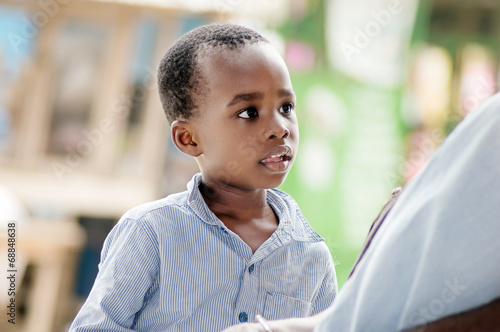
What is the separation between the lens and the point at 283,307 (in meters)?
0.97

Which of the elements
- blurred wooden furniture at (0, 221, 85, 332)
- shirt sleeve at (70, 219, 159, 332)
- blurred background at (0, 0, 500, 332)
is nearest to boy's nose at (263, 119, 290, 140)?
shirt sleeve at (70, 219, 159, 332)

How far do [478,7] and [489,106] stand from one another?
12.6ft

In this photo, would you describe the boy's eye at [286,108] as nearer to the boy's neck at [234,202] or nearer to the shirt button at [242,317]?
the boy's neck at [234,202]

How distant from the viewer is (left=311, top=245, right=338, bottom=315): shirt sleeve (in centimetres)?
103

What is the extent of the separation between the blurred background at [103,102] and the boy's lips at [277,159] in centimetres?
189

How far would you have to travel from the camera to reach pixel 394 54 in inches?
107

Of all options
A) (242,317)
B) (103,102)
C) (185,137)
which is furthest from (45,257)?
(242,317)

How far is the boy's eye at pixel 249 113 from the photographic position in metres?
0.96

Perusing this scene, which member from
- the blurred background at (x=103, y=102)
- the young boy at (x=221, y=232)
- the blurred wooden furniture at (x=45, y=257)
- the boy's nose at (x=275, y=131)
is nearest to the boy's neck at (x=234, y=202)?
the young boy at (x=221, y=232)

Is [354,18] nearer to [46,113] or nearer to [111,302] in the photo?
[46,113]

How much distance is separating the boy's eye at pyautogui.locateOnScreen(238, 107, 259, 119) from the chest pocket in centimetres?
30

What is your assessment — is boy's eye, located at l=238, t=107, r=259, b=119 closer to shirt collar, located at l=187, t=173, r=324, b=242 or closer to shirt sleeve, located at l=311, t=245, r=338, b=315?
shirt collar, located at l=187, t=173, r=324, b=242

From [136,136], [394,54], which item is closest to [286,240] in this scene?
[394,54]

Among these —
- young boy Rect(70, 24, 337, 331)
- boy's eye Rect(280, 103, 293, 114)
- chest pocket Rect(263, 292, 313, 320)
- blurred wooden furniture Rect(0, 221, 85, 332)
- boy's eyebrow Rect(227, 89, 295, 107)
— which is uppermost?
boy's eyebrow Rect(227, 89, 295, 107)
